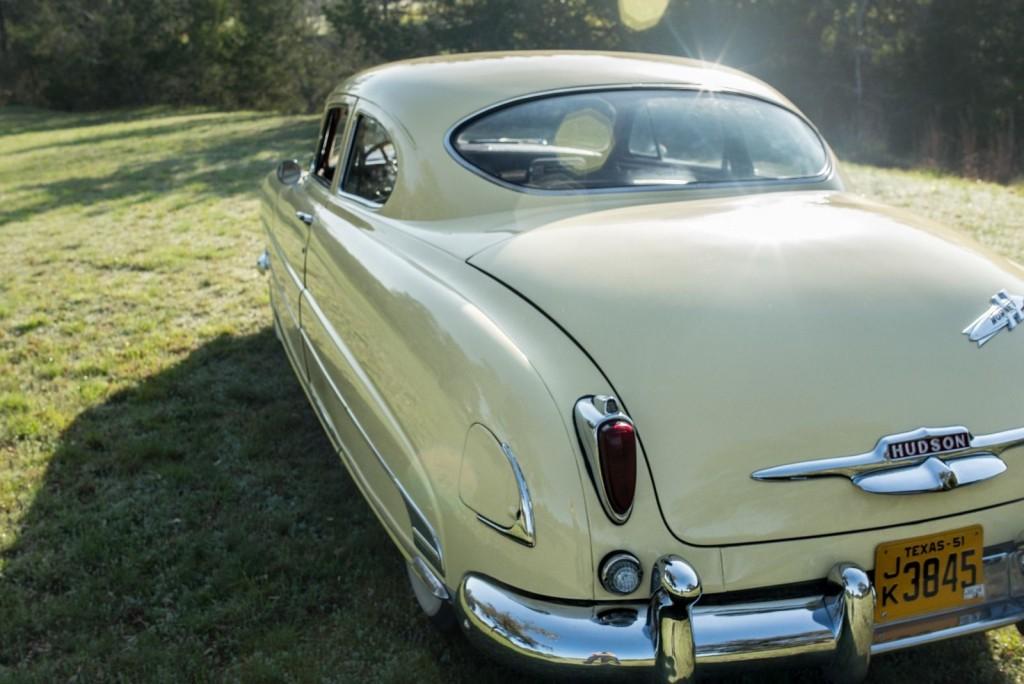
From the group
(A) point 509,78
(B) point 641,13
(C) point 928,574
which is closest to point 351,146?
(A) point 509,78

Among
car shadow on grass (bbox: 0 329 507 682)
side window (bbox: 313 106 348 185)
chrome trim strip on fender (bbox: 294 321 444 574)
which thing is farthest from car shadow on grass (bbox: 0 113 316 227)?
chrome trim strip on fender (bbox: 294 321 444 574)

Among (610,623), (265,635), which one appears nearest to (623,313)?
(610,623)

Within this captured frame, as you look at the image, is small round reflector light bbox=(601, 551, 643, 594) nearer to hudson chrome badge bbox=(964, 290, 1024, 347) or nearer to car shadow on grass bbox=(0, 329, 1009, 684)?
car shadow on grass bbox=(0, 329, 1009, 684)

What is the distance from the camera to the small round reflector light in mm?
1744

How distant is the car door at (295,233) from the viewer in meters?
3.61

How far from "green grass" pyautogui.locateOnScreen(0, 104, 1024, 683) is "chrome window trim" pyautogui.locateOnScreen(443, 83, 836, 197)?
127 centimetres

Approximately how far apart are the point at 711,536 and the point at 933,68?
25687mm

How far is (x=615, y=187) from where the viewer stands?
9.34 feet

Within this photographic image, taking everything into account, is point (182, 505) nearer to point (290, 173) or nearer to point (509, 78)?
point (290, 173)

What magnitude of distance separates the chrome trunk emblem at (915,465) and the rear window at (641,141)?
1330 mm

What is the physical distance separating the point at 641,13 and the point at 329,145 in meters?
21.3

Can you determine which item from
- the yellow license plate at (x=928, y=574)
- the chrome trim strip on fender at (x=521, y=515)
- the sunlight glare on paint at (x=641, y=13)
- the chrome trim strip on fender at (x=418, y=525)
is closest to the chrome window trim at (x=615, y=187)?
the chrome trim strip on fender at (x=418, y=525)

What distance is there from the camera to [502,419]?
1841 mm

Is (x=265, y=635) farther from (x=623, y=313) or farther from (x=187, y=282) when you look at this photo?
(x=187, y=282)
